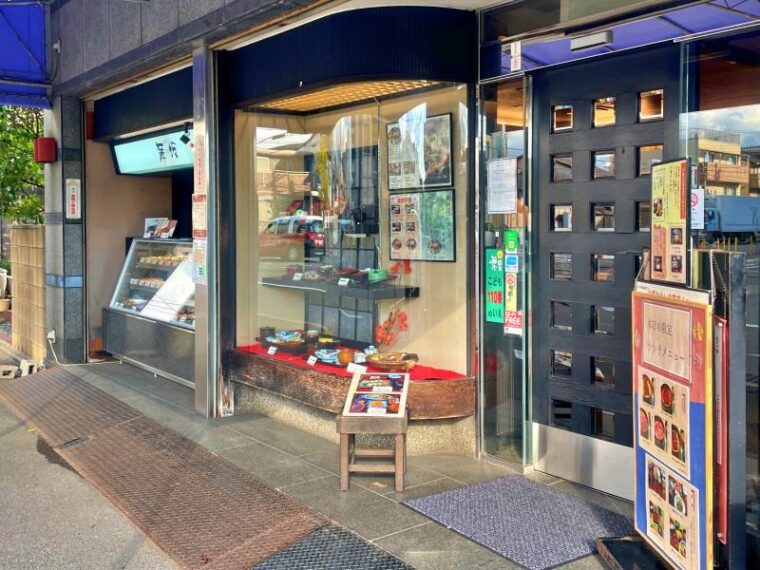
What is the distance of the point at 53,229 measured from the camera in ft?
32.3

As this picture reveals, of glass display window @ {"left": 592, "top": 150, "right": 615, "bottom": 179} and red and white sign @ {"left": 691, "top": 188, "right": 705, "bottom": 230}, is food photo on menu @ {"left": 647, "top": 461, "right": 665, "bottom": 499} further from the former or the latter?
glass display window @ {"left": 592, "top": 150, "right": 615, "bottom": 179}

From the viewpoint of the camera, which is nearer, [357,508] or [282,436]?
[357,508]

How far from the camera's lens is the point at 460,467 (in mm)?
5645

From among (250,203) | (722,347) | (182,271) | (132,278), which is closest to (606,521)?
(722,347)

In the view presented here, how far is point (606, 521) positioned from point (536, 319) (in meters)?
1.44

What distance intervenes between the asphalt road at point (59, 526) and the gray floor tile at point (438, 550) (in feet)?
4.05

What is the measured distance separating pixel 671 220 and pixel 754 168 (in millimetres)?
1039

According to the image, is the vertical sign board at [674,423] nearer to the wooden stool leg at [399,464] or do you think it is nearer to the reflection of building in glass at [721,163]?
the reflection of building in glass at [721,163]

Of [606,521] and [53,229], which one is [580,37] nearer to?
[606,521]

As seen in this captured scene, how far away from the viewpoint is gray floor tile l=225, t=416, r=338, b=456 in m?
6.20

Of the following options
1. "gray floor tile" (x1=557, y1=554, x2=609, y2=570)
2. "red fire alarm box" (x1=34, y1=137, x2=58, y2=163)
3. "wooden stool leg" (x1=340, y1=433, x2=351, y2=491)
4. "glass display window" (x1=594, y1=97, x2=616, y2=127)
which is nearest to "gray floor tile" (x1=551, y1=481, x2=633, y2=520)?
"gray floor tile" (x1=557, y1=554, x2=609, y2=570)

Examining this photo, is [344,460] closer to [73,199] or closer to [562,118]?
[562,118]

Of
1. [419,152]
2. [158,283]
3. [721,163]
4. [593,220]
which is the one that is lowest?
[158,283]

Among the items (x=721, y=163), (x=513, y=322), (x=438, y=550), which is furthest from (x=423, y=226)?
(x=438, y=550)
